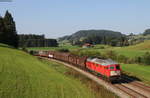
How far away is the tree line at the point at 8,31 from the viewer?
84750 millimetres

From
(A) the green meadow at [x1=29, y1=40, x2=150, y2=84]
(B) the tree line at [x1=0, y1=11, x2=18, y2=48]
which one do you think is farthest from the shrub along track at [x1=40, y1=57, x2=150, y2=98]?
(B) the tree line at [x1=0, y1=11, x2=18, y2=48]

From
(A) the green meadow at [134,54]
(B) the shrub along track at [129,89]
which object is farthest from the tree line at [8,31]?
(B) the shrub along track at [129,89]

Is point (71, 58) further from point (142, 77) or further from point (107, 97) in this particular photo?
point (107, 97)

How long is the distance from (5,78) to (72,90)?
25.8 ft

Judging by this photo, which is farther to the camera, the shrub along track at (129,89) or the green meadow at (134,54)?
the green meadow at (134,54)

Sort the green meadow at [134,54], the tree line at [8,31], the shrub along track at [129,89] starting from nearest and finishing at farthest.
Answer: the shrub along track at [129,89] < the green meadow at [134,54] < the tree line at [8,31]

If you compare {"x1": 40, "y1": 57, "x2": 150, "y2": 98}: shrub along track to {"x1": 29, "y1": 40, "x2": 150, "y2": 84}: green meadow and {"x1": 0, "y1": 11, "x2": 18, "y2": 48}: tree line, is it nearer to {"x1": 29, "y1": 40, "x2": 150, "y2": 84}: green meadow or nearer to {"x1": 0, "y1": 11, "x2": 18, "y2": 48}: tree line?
{"x1": 29, "y1": 40, "x2": 150, "y2": 84}: green meadow

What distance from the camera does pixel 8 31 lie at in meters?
87.5

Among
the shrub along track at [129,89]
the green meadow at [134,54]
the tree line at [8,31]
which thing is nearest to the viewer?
the shrub along track at [129,89]

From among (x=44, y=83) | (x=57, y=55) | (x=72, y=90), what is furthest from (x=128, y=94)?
(x=57, y=55)

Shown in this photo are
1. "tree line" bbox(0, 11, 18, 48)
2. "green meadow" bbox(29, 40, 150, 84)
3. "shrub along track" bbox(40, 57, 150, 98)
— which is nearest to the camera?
"shrub along track" bbox(40, 57, 150, 98)

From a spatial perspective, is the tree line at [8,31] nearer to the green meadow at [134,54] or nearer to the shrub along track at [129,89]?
the green meadow at [134,54]

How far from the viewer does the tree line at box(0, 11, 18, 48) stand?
84750 mm

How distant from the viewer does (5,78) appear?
21750 millimetres
